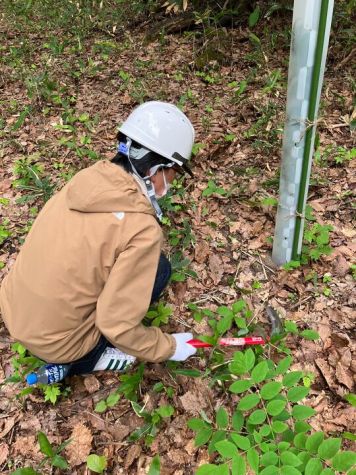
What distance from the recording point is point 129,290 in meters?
2.04

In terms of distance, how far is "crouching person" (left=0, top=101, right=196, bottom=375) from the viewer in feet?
6.59

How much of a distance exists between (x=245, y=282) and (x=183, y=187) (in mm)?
1224

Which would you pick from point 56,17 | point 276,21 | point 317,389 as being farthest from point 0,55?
point 317,389

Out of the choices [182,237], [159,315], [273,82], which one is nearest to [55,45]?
[273,82]

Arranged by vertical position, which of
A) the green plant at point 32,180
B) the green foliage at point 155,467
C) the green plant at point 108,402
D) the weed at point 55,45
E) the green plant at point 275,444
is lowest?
the green foliage at point 155,467

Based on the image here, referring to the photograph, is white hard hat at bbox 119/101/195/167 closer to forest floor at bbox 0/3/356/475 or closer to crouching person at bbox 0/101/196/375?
crouching person at bbox 0/101/196/375

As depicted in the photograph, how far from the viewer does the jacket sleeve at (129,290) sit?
1.99m

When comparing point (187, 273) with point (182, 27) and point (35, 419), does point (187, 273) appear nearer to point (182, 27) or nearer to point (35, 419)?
point (35, 419)

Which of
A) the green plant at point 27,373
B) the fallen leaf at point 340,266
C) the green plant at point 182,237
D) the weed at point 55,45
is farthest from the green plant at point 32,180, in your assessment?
the fallen leaf at point 340,266

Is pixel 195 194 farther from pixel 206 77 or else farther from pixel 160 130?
pixel 206 77

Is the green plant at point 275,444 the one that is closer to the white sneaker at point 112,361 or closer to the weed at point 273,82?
the white sneaker at point 112,361

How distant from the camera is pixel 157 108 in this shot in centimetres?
229

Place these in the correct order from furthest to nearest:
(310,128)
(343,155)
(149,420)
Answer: (343,155) < (149,420) < (310,128)

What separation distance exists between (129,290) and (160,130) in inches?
34.2
